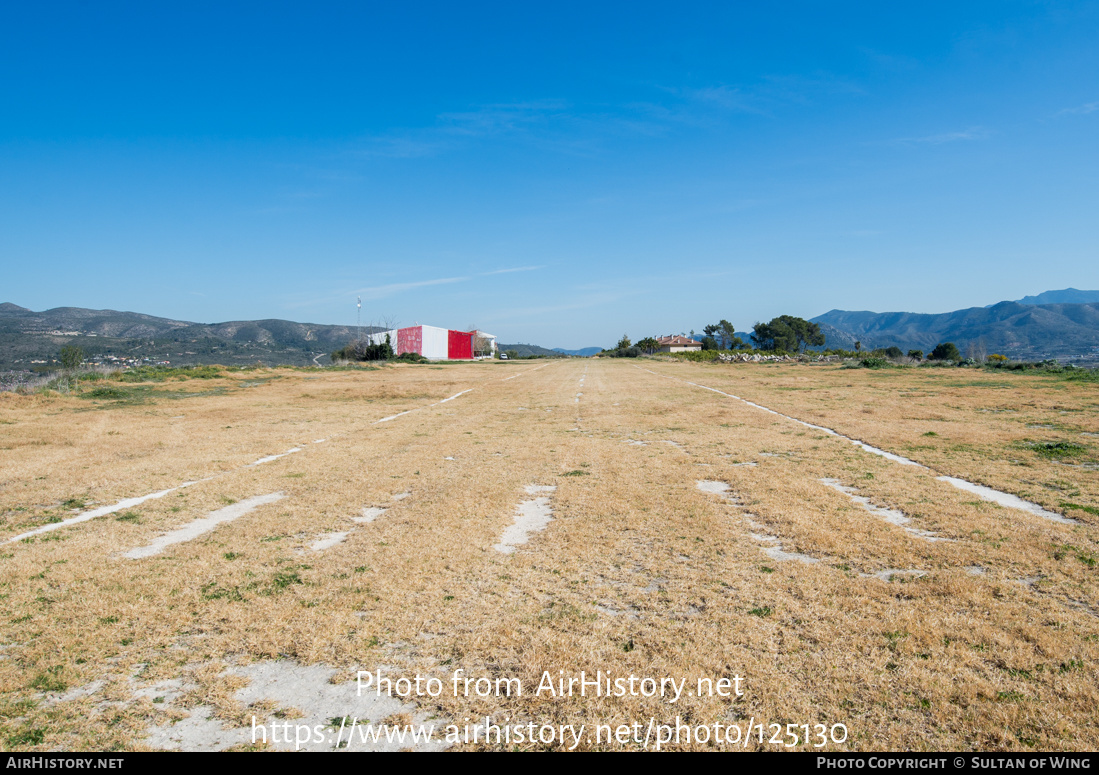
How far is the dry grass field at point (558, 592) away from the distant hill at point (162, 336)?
72.3m

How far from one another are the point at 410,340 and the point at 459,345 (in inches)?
541

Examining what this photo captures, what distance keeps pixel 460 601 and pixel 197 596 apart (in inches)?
85.2

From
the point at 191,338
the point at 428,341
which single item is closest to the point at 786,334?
the point at 428,341

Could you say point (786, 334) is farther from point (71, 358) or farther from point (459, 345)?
point (71, 358)

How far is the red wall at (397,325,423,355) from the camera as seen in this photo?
85.9 meters

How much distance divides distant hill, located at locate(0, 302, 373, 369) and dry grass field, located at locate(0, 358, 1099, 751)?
72.3m

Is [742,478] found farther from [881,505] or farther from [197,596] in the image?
[197,596]

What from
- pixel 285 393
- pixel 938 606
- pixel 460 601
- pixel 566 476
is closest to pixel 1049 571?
pixel 938 606

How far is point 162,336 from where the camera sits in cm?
Result: 12269

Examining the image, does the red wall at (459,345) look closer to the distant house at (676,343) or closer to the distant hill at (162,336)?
the distant hill at (162,336)

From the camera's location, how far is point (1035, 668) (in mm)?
3510

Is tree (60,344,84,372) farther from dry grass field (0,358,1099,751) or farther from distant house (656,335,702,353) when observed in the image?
distant house (656,335,702,353)

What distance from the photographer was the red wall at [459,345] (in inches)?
3728

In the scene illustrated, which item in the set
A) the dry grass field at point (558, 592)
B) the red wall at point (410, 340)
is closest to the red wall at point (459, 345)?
the red wall at point (410, 340)
